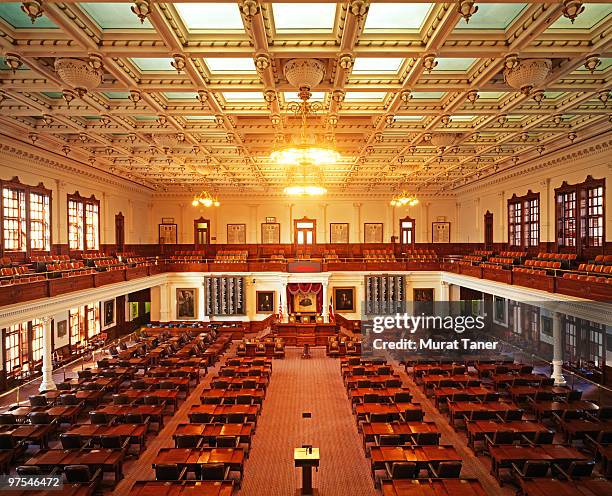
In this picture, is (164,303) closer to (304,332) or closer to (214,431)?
(304,332)

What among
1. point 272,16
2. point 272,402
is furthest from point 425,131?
point 272,402

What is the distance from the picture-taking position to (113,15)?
717cm

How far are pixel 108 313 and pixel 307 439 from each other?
16.4 meters

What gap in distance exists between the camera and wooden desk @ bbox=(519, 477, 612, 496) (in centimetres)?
657

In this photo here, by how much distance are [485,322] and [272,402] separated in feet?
51.9

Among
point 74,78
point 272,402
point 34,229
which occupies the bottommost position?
point 272,402

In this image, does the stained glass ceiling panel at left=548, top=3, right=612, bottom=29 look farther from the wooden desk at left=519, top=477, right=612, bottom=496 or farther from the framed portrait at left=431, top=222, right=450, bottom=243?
the framed portrait at left=431, top=222, right=450, bottom=243

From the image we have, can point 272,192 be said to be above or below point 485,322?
above

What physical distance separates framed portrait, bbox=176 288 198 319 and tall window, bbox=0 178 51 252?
857 cm

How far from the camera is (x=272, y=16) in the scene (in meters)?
7.04

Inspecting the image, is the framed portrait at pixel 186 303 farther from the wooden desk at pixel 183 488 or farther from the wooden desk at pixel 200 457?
the wooden desk at pixel 183 488

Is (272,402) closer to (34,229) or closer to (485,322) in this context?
(34,229)

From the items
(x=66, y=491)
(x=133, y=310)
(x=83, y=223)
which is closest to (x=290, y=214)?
(x=133, y=310)

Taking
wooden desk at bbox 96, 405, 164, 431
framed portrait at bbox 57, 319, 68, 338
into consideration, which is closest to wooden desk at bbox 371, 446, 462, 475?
wooden desk at bbox 96, 405, 164, 431
